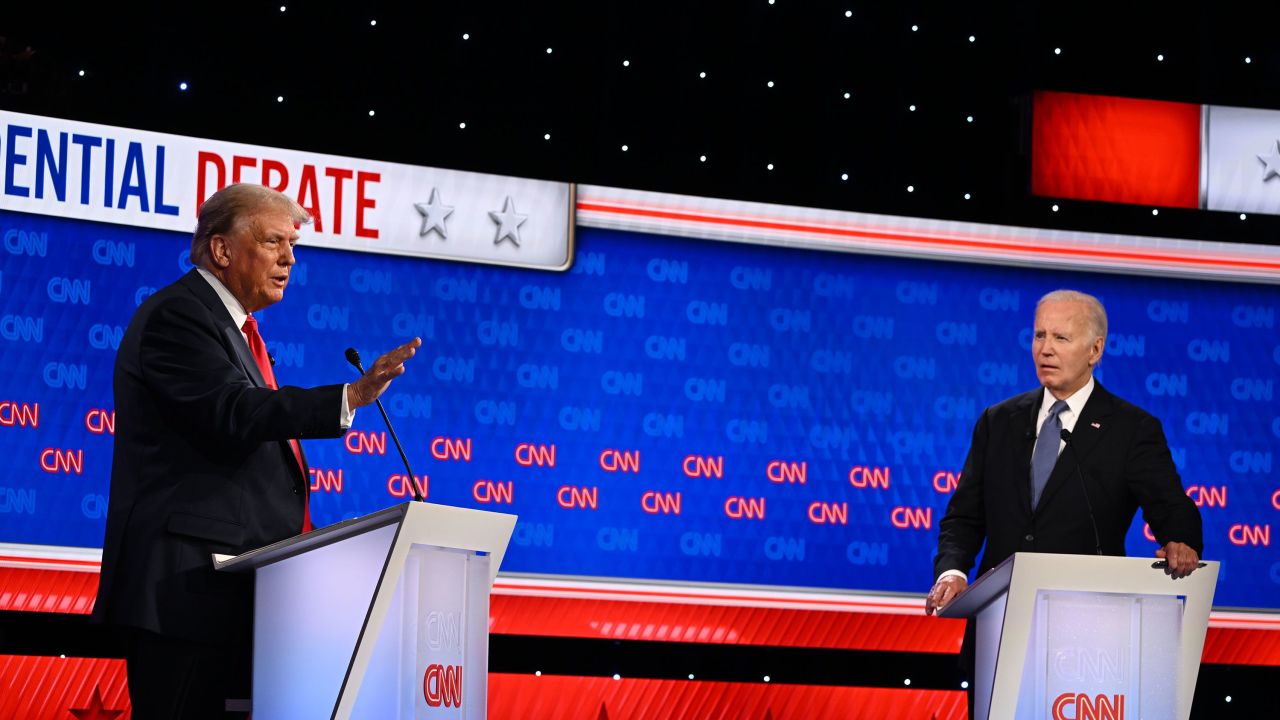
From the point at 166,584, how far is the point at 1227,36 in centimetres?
402

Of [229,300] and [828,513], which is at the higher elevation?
[229,300]

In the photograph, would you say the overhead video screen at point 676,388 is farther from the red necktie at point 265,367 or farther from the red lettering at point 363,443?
the red necktie at point 265,367

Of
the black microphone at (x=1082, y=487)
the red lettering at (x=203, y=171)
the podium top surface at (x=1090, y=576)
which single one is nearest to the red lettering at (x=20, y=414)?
the red lettering at (x=203, y=171)

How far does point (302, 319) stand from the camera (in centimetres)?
414

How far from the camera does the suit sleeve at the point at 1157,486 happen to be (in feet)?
10.1

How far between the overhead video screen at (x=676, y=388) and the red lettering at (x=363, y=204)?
6 cm

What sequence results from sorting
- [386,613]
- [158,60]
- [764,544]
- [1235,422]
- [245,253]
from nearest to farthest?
[386,613] < [245,253] < [158,60] < [764,544] < [1235,422]

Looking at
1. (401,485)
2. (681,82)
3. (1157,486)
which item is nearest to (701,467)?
(401,485)

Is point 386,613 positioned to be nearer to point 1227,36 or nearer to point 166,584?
point 166,584

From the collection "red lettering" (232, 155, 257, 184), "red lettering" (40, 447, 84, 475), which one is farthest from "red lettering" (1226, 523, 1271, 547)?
"red lettering" (40, 447, 84, 475)

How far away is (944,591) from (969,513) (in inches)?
10.9

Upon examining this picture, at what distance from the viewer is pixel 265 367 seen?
2707mm

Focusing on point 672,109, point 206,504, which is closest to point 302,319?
point 672,109

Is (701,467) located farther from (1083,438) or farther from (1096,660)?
(1096,660)
